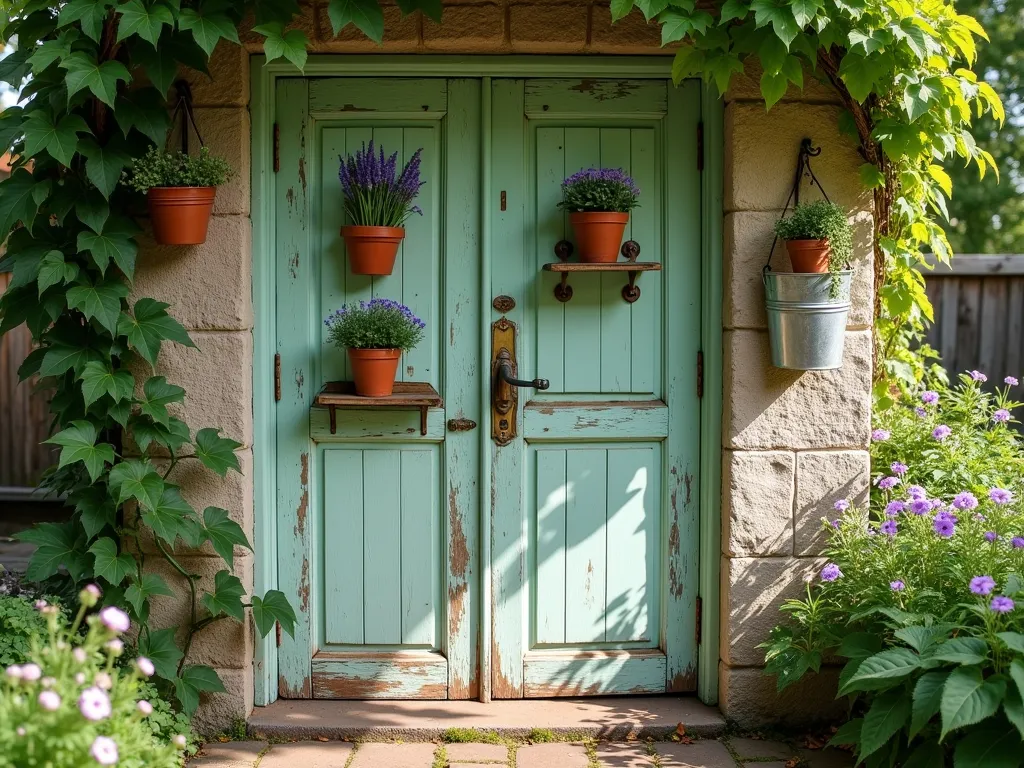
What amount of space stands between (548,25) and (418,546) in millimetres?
1769

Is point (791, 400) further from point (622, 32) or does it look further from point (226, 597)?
point (226, 597)

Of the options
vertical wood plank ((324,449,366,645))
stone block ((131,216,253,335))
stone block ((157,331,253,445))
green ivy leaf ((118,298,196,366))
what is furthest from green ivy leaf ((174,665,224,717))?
stone block ((131,216,253,335))

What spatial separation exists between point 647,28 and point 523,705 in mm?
2282

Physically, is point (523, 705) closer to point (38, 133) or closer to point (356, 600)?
A: point (356, 600)

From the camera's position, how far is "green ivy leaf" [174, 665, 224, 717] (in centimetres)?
308

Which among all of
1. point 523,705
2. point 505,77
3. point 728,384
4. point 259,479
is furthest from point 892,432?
point 259,479

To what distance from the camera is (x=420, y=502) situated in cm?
342

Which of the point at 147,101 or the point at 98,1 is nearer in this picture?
the point at 98,1

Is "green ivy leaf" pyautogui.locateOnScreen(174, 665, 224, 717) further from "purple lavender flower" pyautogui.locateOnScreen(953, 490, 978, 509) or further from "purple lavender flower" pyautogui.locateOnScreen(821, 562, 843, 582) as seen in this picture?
"purple lavender flower" pyautogui.locateOnScreen(953, 490, 978, 509)

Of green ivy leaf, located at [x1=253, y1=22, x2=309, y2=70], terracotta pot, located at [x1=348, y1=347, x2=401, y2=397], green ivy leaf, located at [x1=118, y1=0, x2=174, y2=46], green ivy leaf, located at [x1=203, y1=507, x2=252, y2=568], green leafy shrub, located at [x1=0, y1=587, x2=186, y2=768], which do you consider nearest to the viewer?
green leafy shrub, located at [x1=0, y1=587, x2=186, y2=768]

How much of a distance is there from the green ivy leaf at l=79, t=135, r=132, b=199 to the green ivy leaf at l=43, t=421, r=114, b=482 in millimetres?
685

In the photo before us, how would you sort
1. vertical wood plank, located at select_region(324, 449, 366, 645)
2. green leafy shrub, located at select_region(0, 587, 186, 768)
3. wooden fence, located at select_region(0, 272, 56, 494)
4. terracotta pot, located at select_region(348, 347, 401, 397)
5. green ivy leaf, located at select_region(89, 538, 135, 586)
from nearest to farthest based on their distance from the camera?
green leafy shrub, located at select_region(0, 587, 186, 768) → green ivy leaf, located at select_region(89, 538, 135, 586) → terracotta pot, located at select_region(348, 347, 401, 397) → vertical wood plank, located at select_region(324, 449, 366, 645) → wooden fence, located at select_region(0, 272, 56, 494)

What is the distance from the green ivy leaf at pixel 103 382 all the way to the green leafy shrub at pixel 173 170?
0.55 m

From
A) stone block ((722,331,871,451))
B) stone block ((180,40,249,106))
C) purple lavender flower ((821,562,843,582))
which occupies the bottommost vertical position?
purple lavender flower ((821,562,843,582))
